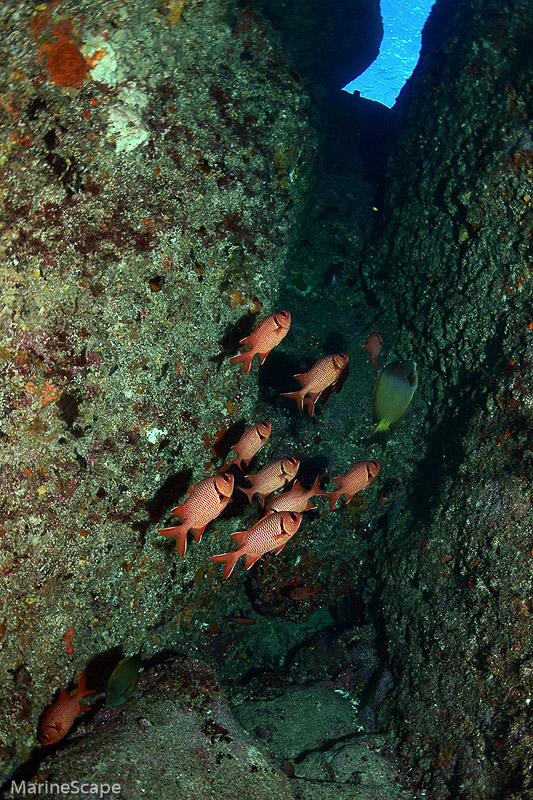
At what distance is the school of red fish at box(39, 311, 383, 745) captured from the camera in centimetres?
284

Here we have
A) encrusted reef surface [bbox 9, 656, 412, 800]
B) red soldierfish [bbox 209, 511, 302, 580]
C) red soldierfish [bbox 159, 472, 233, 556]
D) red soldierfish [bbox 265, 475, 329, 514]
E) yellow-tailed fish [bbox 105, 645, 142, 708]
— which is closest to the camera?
encrusted reef surface [bbox 9, 656, 412, 800]

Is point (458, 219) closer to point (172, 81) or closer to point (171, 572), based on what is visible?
point (172, 81)

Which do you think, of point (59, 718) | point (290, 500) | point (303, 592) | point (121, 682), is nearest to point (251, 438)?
point (290, 500)

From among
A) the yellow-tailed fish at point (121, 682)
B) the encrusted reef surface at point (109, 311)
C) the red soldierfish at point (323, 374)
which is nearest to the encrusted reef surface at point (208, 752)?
the yellow-tailed fish at point (121, 682)

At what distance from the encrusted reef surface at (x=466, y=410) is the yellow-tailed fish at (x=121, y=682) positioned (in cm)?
270

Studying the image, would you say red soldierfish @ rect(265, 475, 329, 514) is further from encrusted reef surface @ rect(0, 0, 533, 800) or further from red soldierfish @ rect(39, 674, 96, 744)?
red soldierfish @ rect(39, 674, 96, 744)

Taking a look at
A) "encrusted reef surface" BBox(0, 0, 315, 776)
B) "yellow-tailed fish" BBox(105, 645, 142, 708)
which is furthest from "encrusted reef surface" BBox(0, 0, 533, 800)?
"yellow-tailed fish" BBox(105, 645, 142, 708)

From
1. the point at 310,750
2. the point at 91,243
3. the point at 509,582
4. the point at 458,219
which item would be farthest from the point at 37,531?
the point at 458,219

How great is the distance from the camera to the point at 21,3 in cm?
353

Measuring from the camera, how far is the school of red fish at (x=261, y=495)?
284cm

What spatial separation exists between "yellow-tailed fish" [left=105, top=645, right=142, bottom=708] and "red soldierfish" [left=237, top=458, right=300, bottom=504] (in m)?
1.51

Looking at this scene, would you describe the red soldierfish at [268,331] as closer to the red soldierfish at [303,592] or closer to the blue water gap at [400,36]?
the red soldierfish at [303,592]

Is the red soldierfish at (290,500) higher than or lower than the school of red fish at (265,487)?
lower

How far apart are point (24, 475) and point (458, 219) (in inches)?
219
